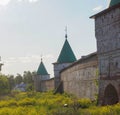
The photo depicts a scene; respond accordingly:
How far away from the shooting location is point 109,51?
1770 cm

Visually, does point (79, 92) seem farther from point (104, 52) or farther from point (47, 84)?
point (47, 84)

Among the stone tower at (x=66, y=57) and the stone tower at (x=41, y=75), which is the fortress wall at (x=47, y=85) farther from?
the stone tower at (x=66, y=57)

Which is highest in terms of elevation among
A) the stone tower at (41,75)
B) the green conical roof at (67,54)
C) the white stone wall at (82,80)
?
the green conical roof at (67,54)

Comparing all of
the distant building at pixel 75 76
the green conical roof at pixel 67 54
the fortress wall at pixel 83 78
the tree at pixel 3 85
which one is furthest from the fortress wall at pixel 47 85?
the fortress wall at pixel 83 78

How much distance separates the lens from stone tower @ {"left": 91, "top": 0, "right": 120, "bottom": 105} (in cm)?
1697

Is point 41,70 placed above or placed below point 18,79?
below

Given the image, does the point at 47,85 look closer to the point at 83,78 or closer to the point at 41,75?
the point at 41,75

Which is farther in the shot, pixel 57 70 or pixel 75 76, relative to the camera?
pixel 57 70

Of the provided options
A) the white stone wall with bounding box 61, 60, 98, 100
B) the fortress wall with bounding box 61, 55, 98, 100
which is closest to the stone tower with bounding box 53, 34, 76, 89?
the white stone wall with bounding box 61, 60, 98, 100

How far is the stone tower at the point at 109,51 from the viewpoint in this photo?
16969 mm

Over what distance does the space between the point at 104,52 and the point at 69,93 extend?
12879 millimetres

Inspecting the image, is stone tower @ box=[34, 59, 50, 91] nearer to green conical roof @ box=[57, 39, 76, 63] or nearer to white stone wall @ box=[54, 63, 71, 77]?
white stone wall @ box=[54, 63, 71, 77]

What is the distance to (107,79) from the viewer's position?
18031mm

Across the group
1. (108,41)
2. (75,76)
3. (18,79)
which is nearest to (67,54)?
(75,76)
